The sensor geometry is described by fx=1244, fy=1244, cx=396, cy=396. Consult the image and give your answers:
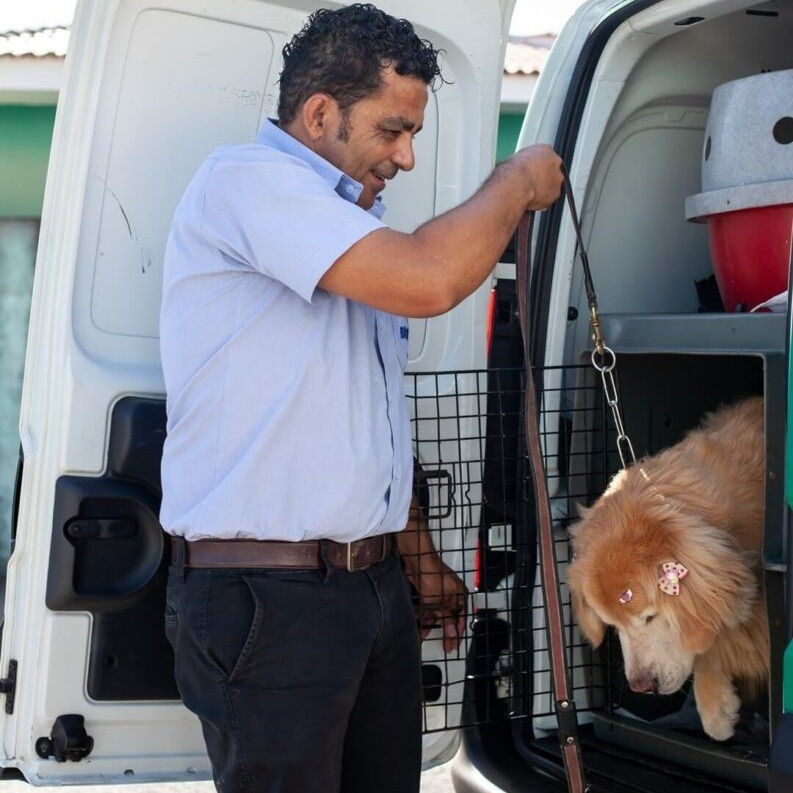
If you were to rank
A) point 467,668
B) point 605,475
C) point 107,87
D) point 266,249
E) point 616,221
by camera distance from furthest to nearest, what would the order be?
point 616,221
point 605,475
point 467,668
point 107,87
point 266,249

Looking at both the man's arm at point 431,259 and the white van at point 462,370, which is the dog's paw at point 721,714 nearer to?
the white van at point 462,370

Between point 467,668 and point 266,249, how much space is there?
4.53ft

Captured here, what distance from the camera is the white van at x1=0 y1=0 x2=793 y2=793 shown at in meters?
2.77

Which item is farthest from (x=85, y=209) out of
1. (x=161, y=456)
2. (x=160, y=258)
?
(x=161, y=456)

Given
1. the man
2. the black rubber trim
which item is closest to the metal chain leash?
the black rubber trim

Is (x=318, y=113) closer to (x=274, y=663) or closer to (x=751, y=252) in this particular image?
(x=274, y=663)

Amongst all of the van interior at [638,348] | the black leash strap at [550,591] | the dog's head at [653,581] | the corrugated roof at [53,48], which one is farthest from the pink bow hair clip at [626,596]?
the corrugated roof at [53,48]

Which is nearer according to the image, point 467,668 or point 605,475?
point 467,668

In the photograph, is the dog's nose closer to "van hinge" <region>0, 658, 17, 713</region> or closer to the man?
the man

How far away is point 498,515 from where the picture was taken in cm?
331

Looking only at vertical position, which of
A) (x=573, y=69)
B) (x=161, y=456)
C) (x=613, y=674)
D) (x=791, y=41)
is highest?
(x=791, y=41)

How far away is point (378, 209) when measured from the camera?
2826mm

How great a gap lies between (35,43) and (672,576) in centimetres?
824

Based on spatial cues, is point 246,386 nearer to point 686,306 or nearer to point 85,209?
point 85,209
